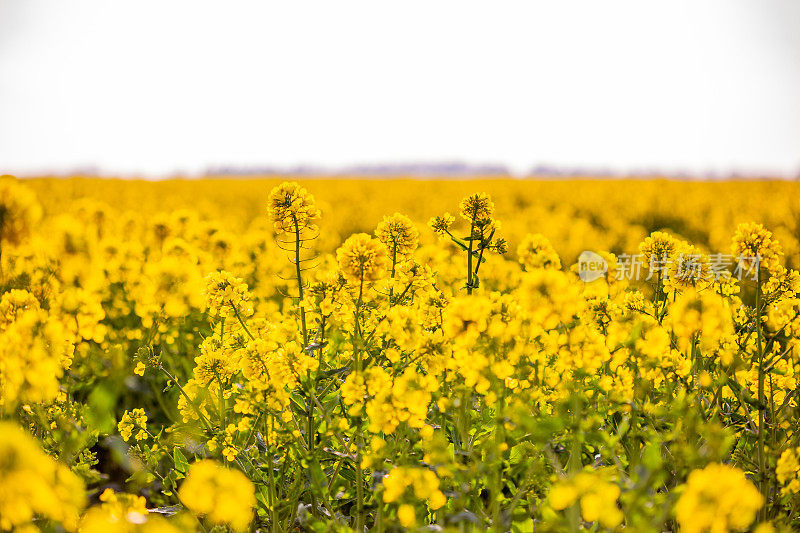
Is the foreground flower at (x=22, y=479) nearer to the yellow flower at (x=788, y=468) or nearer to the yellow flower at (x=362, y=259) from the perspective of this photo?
the yellow flower at (x=362, y=259)

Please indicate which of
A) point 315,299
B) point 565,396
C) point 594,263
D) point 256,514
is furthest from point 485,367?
point 594,263

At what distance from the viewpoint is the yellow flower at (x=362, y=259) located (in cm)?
220

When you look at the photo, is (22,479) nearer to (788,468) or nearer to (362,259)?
(362,259)

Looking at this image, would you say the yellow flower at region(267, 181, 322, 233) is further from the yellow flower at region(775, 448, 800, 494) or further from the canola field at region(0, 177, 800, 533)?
the yellow flower at region(775, 448, 800, 494)

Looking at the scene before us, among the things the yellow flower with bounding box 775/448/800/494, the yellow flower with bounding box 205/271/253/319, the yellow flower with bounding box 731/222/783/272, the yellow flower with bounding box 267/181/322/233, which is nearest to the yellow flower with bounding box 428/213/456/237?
the yellow flower with bounding box 267/181/322/233

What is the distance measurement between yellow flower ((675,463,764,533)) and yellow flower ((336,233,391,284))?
1222 mm

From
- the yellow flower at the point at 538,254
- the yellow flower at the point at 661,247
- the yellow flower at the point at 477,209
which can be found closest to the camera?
the yellow flower at the point at 538,254

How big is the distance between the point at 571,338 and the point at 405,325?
56 cm

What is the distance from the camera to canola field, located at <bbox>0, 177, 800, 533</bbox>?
1.60 meters

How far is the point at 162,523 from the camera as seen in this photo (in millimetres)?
1254

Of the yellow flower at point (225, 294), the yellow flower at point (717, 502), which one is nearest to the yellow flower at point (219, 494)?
the yellow flower at point (717, 502)

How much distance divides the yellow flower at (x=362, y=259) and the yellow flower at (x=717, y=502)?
1222 mm

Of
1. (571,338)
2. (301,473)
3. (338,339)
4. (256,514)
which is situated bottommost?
(256,514)

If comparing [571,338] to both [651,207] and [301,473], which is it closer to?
[301,473]
